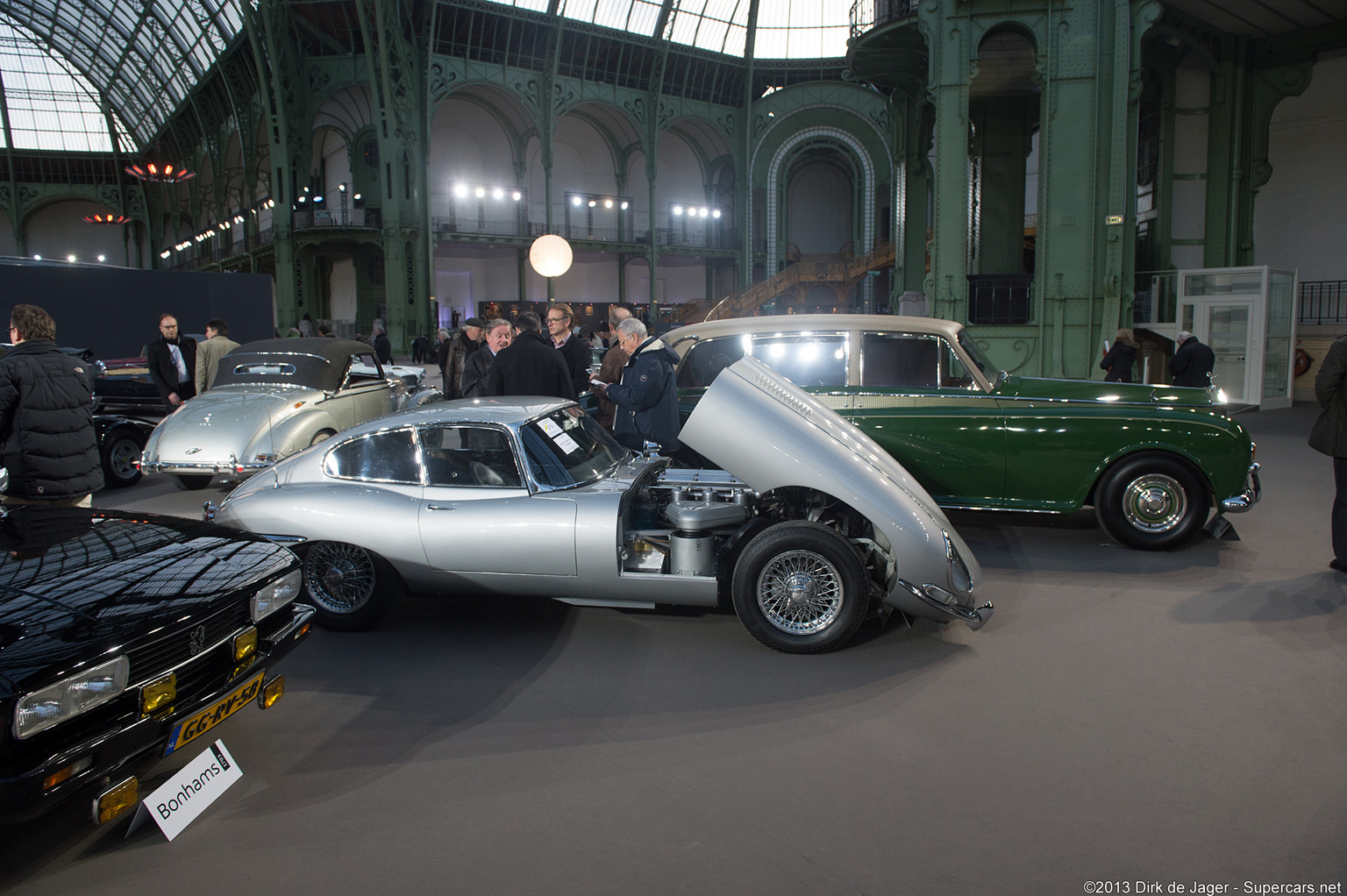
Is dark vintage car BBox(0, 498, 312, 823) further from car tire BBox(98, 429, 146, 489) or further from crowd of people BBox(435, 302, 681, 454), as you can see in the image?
car tire BBox(98, 429, 146, 489)

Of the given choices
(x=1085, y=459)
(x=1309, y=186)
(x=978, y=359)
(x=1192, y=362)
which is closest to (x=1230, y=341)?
(x=1192, y=362)

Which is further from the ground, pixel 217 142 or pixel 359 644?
pixel 217 142

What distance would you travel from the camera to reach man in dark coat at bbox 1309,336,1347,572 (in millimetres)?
5500

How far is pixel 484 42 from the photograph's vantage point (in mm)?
32812

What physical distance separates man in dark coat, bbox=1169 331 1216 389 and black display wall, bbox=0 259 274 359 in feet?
65.5

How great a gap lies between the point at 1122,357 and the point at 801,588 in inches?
370

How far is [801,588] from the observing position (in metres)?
4.31

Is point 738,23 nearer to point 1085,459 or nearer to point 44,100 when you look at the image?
point 1085,459

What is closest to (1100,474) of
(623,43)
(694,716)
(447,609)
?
(694,716)

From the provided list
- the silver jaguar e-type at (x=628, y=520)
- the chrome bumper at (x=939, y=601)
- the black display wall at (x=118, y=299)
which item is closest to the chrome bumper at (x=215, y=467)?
the silver jaguar e-type at (x=628, y=520)

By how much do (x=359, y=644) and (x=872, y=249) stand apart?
34653 mm

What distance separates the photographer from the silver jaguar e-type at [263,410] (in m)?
7.80

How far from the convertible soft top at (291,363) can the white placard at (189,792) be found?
258 inches

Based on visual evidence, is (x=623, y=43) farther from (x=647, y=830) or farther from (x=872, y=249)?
(x=647, y=830)
